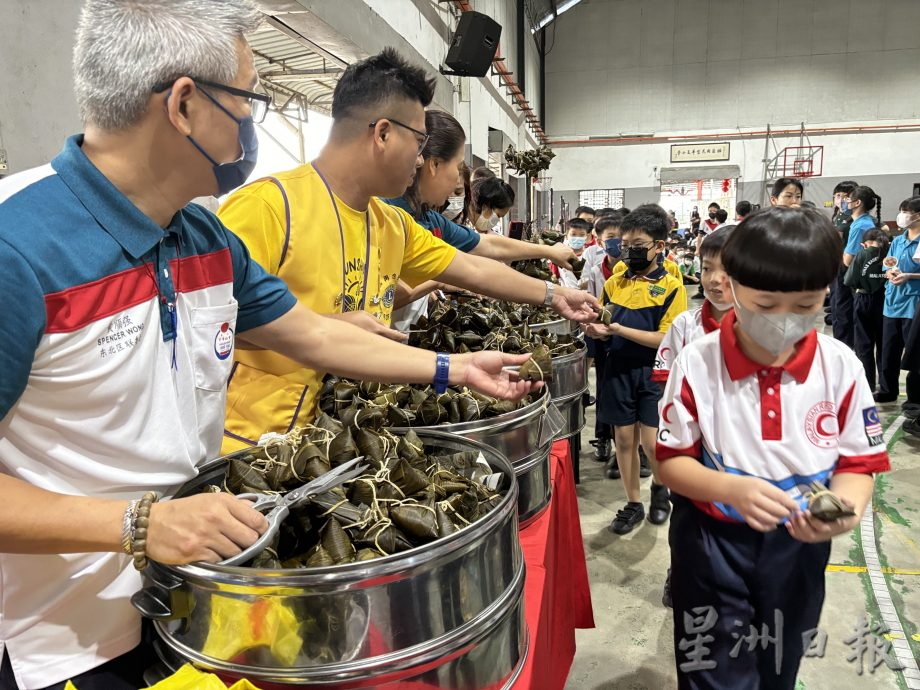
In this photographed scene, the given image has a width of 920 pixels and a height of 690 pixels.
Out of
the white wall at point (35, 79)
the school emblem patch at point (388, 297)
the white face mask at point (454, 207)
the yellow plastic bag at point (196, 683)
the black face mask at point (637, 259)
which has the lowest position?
the yellow plastic bag at point (196, 683)

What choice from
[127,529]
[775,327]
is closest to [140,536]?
[127,529]

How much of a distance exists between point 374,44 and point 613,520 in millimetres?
3994

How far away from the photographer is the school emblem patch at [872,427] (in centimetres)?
128

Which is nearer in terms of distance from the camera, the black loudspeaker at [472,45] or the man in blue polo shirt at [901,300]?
the man in blue polo shirt at [901,300]

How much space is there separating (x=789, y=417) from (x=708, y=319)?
1.87 feet

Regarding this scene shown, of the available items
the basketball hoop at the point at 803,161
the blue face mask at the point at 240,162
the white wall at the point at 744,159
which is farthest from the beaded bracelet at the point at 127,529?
the basketball hoop at the point at 803,161

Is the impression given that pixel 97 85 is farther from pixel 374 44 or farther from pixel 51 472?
pixel 374 44

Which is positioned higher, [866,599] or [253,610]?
[253,610]

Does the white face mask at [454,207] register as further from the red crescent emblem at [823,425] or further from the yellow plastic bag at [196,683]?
the yellow plastic bag at [196,683]

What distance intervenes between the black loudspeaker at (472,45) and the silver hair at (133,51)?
6.43 metres

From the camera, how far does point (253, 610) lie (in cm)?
72

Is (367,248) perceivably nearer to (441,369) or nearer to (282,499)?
(441,369)

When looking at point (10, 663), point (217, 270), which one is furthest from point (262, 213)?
point (10, 663)

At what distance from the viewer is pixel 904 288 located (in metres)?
5.15
